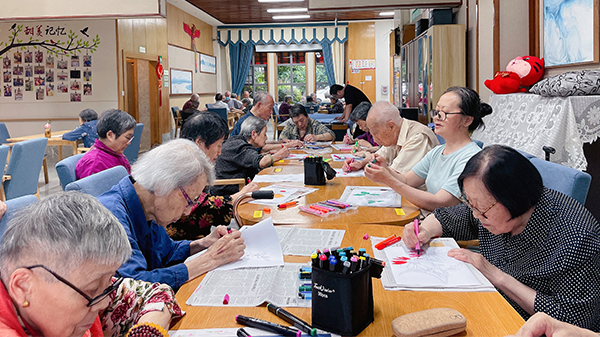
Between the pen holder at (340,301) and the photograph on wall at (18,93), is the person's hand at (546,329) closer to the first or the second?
the pen holder at (340,301)

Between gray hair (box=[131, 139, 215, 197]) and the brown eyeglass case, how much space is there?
38.3 inches

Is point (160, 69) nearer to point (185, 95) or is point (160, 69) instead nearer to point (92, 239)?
point (185, 95)

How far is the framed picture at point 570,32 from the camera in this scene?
12.6ft

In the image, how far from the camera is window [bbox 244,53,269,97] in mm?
18625

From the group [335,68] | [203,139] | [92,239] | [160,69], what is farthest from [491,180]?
[335,68]

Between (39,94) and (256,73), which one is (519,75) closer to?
(39,94)

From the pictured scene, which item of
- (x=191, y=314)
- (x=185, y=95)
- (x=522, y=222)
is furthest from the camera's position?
(x=185, y=95)

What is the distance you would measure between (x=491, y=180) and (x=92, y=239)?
1209mm

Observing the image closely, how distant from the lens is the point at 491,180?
1.56 metres

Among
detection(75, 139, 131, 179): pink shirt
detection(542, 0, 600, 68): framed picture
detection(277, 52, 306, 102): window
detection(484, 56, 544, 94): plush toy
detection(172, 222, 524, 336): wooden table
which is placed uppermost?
detection(277, 52, 306, 102): window

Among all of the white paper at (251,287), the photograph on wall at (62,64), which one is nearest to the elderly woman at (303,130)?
the white paper at (251,287)

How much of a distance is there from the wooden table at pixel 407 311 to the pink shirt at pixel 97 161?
2303mm

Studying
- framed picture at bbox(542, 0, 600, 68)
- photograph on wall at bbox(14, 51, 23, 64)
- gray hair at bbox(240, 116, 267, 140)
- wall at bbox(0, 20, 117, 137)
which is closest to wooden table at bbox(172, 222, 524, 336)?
gray hair at bbox(240, 116, 267, 140)

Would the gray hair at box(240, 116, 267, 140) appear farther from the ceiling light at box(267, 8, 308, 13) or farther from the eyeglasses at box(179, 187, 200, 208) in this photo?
the ceiling light at box(267, 8, 308, 13)
